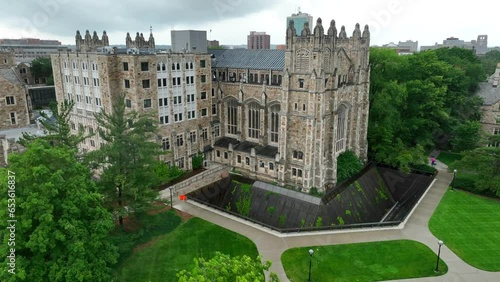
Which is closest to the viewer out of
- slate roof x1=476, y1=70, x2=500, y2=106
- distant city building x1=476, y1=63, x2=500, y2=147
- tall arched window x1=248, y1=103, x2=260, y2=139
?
tall arched window x1=248, y1=103, x2=260, y2=139

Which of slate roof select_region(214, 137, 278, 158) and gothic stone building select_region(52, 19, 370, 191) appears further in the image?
slate roof select_region(214, 137, 278, 158)

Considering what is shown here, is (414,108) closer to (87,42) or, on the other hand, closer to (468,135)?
(468,135)

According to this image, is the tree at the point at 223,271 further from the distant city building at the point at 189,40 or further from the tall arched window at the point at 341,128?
the distant city building at the point at 189,40

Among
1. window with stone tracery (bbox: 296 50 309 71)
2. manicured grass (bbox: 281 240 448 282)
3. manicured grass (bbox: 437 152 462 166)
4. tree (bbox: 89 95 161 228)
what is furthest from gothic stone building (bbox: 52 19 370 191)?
manicured grass (bbox: 437 152 462 166)

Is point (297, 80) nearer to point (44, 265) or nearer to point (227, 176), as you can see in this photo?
point (227, 176)

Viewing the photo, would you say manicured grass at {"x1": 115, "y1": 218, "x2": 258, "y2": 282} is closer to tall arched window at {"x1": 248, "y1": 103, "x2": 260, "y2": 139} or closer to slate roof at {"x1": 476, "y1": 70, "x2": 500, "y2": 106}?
tall arched window at {"x1": 248, "y1": 103, "x2": 260, "y2": 139}
